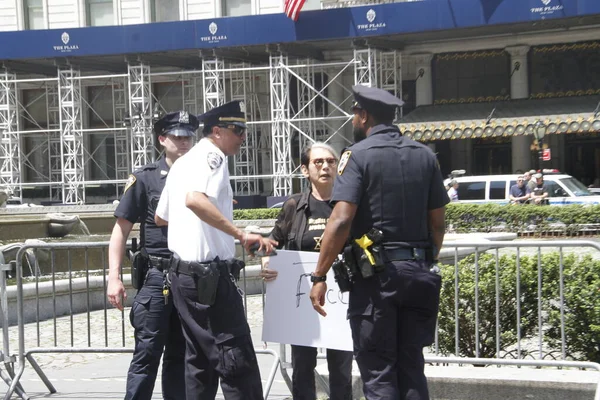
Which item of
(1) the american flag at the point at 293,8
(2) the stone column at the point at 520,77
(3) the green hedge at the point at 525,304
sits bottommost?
(3) the green hedge at the point at 525,304

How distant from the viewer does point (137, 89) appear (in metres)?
37.8

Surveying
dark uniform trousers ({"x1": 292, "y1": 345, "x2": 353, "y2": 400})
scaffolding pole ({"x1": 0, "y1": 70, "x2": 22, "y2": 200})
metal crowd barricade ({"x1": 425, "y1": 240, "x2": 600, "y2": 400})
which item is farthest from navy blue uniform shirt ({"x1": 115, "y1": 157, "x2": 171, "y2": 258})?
scaffolding pole ({"x1": 0, "y1": 70, "x2": 22, "y2": 200})

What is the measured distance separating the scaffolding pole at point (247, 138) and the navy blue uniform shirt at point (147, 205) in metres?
31.8

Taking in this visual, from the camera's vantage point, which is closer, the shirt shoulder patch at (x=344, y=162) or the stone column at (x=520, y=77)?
the shirt shoulder patch at (x=344, y=162)

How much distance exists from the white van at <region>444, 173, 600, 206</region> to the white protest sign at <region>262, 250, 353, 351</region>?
20.8m

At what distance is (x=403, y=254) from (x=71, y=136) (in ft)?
114

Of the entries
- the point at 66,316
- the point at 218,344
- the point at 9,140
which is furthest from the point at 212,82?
the point at 218,344

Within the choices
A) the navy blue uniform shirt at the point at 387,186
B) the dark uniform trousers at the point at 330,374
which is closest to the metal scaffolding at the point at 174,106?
the dark uniform trousers at the point at 330,374

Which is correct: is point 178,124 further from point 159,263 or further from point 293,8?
point 293,8

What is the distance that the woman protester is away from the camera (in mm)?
6199

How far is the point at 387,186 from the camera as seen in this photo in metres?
5.20

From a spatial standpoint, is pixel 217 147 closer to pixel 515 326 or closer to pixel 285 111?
pixel 515 326

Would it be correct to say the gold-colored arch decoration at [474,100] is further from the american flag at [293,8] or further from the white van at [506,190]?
the white van at [506,190]

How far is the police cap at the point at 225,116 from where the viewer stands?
561cm
